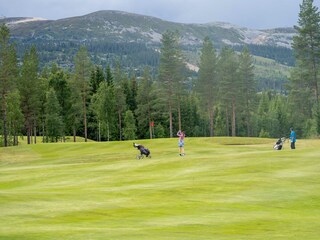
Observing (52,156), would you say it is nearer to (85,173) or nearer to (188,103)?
(85,173)

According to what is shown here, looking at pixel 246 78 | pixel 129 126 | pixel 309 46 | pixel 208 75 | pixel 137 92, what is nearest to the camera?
pixel 309 46

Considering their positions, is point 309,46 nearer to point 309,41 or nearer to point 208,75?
point 309,41

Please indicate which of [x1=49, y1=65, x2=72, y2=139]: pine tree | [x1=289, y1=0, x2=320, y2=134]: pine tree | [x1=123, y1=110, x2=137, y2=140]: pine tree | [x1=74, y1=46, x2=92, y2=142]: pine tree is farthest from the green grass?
[x1=123, y1=110, x2=137, y2=140]: pine tree

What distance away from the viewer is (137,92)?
11706 centimetres

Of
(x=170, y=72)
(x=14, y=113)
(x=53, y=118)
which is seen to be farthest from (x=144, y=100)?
(x=14, y=113)

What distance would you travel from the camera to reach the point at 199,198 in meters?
21.8

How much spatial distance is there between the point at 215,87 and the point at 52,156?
209 ft

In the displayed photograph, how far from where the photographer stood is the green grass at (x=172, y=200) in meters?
13.9

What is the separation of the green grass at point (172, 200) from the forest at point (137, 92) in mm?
51432

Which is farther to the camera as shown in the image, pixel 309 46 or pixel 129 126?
pixel 129 126

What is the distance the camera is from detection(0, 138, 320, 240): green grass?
1389cm

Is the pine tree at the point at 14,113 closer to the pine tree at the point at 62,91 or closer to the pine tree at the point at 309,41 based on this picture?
the pine tree at the point at 62,91

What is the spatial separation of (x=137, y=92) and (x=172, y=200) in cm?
9638

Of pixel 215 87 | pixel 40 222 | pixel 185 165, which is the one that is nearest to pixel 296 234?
pixel 40 222
